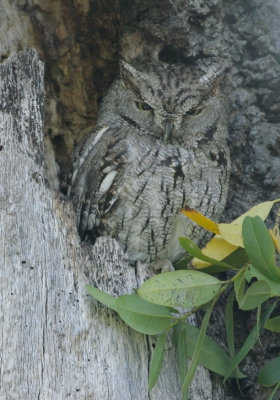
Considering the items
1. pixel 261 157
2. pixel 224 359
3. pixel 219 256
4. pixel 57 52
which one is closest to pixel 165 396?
pixel 224 359

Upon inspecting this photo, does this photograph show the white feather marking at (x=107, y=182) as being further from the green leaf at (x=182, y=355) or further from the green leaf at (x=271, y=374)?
the green leaf at (x=271, y=374)

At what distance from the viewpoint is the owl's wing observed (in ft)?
8.75

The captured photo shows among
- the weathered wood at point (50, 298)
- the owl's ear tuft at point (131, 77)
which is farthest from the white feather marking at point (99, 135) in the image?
the weathered wood at point (50, 298)

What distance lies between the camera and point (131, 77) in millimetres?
2826

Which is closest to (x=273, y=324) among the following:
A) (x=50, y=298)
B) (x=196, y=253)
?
(x=196, y=253)

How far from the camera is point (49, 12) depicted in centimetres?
302

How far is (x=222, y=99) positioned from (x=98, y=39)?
711 millimetres

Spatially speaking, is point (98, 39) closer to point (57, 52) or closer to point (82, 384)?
point (57, 52)

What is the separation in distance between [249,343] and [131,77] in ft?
4.29

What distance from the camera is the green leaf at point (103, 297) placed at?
2016 millimetres

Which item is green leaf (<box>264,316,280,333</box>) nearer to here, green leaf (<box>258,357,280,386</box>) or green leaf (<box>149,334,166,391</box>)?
green leaf (<box>258,357,280,386</box>)

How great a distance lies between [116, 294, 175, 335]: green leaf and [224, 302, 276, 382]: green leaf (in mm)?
251

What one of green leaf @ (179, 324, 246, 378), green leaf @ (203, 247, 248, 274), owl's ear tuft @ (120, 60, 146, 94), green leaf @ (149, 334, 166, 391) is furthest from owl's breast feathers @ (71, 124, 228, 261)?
green leaf @ (149, 334, 166, 391)

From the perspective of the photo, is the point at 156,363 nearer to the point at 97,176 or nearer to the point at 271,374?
the point at 271,374
